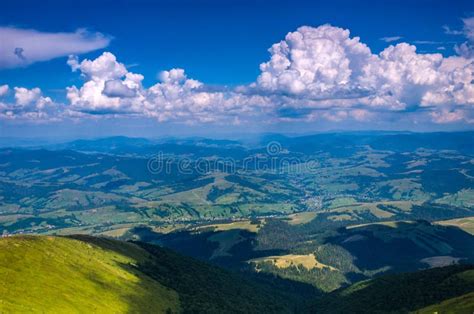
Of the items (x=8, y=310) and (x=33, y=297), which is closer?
(x=8, y=310)

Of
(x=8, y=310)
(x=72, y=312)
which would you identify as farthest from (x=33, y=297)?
(x=8, y=310)

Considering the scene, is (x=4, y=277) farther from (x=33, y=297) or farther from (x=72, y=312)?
(x=72, y=312)

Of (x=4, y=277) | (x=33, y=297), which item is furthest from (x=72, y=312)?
(x=4, y=277)

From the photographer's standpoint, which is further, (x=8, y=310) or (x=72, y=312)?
(x=72, y=312)

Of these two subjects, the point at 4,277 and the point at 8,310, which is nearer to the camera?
the point at 8,310

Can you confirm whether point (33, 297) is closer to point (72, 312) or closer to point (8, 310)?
point (72, 312)

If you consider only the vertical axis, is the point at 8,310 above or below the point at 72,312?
above

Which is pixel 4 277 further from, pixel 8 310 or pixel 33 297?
pixel 8 310

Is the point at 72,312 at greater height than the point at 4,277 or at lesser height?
lesser
